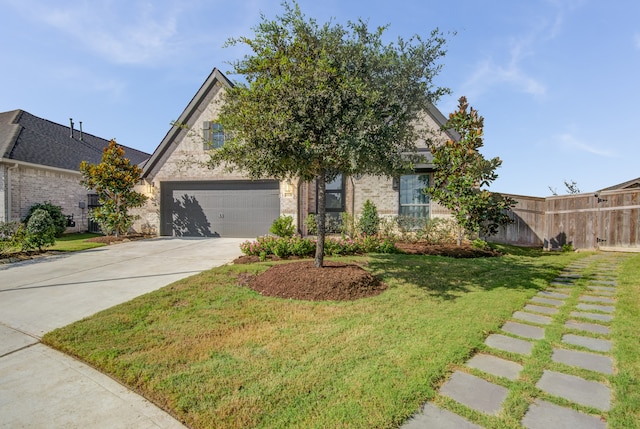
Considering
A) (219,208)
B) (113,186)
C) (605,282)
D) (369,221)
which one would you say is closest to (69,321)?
(605,282)

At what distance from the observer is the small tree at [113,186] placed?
1350 centimetres

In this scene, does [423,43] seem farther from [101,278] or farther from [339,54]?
[101,278]

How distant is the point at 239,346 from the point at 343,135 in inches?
130

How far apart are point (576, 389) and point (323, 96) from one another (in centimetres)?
461

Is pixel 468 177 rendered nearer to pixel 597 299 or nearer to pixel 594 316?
pixel 597 299

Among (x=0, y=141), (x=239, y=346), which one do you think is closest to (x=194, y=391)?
(x=239, y=346)

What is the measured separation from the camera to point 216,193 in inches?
592

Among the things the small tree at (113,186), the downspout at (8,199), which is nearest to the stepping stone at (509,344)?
the small tree at (113,186)

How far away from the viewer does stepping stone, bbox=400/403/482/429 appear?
221 cm

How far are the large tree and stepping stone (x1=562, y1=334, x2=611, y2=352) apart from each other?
3.43 meters

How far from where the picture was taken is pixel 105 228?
1382cm

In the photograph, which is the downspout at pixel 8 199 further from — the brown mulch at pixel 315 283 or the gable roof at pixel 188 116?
the brown mulch at pixel 315 283

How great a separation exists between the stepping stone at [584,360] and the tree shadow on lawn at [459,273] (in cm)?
204

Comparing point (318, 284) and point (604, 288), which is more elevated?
point (318, 284)
